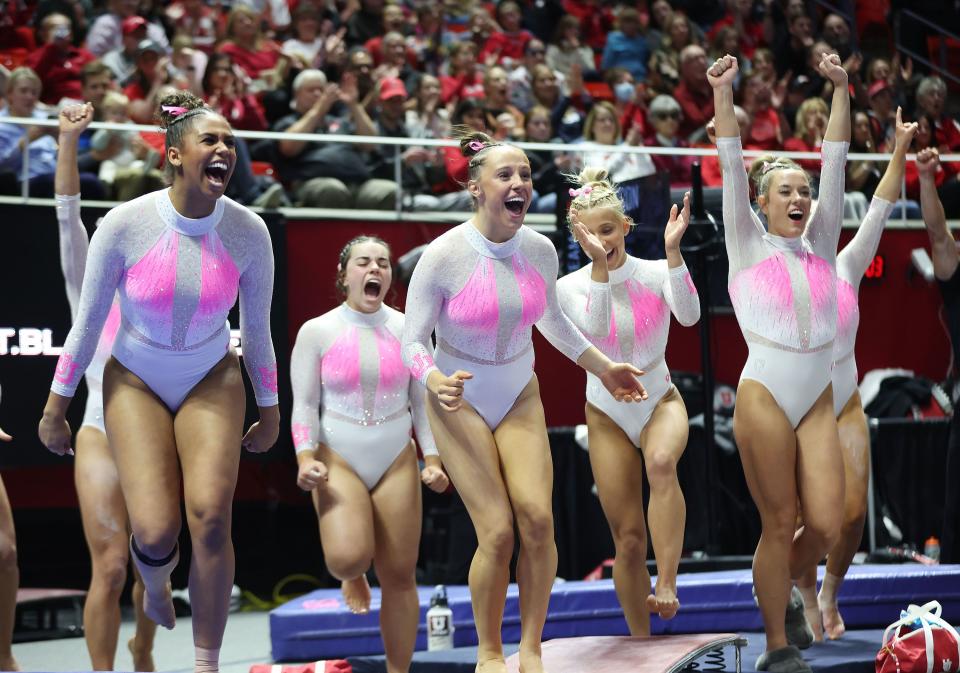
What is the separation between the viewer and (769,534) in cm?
510

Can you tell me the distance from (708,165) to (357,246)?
14.1 feet

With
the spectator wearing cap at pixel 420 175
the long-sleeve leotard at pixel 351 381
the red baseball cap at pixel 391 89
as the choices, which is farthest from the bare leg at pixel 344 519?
the red baseball cap at pixel 391 89

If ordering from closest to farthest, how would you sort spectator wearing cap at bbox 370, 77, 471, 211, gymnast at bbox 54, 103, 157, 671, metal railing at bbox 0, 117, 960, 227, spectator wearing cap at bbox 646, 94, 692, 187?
gymnast at bbox 54, 103, 157, 671 < metal railing at bbox 0, 117, 960, 227 < spectator wearing cap at bbox 370, 77, 471, 211 < spectator wearing cap at bbox 646, 94, 692, 187

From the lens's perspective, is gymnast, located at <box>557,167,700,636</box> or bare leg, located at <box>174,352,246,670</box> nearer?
bare leg, located at <box>174,352,246,670</box>

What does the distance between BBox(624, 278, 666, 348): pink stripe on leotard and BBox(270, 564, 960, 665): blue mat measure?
1598mm

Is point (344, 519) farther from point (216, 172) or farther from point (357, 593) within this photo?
point (216, 172)

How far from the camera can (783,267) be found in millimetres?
5176

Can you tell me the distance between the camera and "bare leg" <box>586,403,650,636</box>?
5.25 m

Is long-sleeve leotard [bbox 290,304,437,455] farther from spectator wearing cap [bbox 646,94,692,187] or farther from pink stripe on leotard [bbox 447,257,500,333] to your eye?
spectator wearing cap [bbox 646,94,692,187]

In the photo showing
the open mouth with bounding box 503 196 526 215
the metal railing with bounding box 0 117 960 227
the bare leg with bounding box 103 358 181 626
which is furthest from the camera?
the metal railing with bounding box 0 117 960 227

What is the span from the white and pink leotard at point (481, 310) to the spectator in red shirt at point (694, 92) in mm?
6073

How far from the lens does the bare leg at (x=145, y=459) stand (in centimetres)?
408

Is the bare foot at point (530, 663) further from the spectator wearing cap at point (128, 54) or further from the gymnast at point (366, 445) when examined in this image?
the spectator wearing cap at point (128, 54)

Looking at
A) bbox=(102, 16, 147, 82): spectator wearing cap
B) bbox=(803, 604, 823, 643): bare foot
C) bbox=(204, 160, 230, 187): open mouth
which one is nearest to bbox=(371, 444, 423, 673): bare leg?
bbox=(204, 160, 230, 187): open mouth
